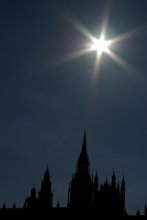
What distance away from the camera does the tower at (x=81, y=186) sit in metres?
119

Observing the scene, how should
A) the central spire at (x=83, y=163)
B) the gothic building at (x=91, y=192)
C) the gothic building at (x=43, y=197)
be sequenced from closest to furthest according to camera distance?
1. the gothic building at (x=91, y=192)
2. the gothic building at (x=43, y=197)
3. the central spire at (x=83, y=163)

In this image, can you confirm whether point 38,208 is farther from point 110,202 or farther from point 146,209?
point 146,209

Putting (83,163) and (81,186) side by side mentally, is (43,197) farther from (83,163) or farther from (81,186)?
(83,163)

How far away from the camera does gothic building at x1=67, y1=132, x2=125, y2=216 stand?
356 ft

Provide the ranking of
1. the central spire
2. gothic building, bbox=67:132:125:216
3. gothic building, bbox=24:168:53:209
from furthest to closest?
the central spire < gothic building, bbox=24:168:53:209 < gothic building, bbox=67:132:125:216

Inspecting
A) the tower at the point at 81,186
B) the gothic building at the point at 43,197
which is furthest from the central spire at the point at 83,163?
the gothic building at the point at 43,197

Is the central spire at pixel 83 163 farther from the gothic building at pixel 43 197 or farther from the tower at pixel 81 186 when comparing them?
the gothic building at pixel 43 197

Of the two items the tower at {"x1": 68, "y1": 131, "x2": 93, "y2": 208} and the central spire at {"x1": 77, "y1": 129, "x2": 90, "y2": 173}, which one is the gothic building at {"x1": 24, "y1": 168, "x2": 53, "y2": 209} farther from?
the central spire at {"x1": 77, "y1": 129, "x2": 90, "y2": 173}

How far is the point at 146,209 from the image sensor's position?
337ft

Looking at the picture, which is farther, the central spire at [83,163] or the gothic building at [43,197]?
the central spire at [83,163]

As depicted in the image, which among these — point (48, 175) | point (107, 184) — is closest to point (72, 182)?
point (48, 175)

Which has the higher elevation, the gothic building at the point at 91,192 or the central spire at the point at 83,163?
the central spire at the point at 83,163

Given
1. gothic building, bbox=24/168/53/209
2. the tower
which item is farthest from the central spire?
gothic building, bbox=24/168/53/209

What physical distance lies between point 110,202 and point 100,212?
264 centimetres
